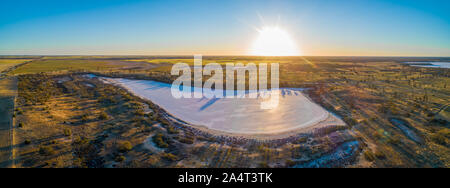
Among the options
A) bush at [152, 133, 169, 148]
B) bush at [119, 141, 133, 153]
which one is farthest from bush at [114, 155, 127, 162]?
bush at [152, 133, 169, 148]

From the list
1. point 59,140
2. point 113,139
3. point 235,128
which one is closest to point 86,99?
point 59,140

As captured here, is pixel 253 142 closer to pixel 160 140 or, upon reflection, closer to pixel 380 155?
pixel 160 140

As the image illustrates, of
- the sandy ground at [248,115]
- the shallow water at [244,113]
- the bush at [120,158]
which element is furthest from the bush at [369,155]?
the bush at [120,158]

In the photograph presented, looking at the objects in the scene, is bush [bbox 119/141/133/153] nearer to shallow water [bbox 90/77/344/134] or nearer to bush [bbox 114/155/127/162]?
bush [bbox 114/155/127/162]

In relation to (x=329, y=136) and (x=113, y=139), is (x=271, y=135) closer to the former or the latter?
(x=329, y=136)

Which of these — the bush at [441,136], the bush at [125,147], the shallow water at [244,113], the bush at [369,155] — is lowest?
the bush at [369,155]

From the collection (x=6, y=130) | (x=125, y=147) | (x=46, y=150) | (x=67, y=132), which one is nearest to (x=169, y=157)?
(x=125, y=147)

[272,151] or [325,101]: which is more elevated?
[325,101]

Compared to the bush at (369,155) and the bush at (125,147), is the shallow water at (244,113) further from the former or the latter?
the bush at (125,147)
